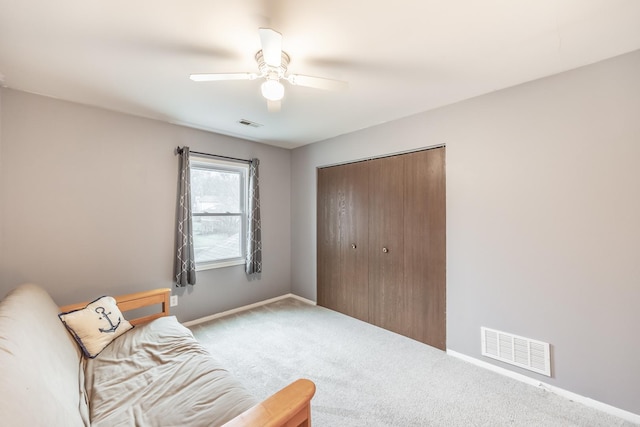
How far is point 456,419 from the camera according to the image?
173 centimetres

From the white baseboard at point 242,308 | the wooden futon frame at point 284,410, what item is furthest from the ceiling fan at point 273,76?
the white baseboard at point 242,308

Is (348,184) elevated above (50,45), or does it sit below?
below

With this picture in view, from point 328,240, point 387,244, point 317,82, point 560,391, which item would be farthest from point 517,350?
point 317,82

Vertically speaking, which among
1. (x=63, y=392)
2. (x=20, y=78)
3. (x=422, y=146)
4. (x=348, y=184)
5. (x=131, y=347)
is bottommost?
(x=131, y=347)

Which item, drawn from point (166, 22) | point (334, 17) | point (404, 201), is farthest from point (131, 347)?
point (404, 201)

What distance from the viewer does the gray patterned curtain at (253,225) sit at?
11.9ft

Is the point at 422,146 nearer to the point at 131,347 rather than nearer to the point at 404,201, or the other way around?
the point at 404,201

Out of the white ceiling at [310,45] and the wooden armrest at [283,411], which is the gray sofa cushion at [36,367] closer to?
the wooden armrest at [283,411]

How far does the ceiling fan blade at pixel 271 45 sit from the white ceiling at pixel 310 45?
0.16m

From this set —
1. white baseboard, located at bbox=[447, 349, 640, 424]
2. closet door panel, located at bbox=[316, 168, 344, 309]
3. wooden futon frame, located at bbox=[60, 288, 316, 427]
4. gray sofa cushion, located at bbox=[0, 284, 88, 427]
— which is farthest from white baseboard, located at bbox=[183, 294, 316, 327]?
wooden futon frame, located at bbox=[60, 288, 316, 427]

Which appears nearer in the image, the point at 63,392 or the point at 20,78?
the point at 63,392

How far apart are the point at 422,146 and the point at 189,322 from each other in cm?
323

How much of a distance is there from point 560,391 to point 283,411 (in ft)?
7.13

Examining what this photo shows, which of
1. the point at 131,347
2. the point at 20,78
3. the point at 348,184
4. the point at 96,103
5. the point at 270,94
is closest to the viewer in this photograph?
the point at 270,94
